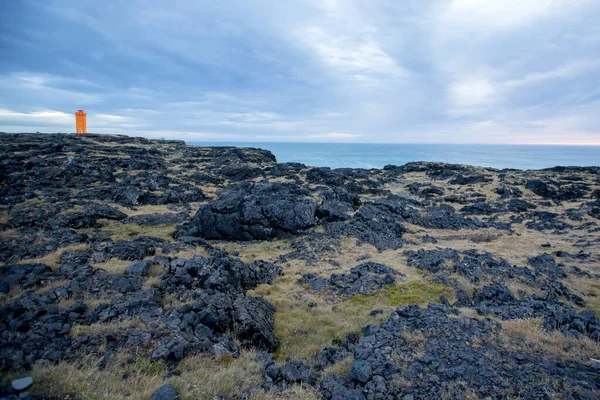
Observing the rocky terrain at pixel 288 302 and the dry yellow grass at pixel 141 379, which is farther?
the rocky terrain at pixel 288 302

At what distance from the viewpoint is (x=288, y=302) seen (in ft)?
48.0

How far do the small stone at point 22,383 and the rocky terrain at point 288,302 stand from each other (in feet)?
0.08

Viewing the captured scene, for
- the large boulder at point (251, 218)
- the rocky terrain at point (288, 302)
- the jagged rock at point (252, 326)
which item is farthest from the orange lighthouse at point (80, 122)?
the jagged rock at point (252, 326)

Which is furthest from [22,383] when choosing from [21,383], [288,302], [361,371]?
[288,302]

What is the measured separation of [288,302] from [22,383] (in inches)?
430

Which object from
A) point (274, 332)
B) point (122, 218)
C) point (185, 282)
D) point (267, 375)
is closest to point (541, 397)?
point (267, 375)

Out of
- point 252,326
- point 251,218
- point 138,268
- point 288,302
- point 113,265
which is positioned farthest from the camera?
point 251,218

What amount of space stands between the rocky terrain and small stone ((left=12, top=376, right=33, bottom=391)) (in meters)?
0.02

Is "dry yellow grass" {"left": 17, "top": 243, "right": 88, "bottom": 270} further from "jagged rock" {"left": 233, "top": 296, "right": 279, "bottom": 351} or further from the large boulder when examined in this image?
the large boulder

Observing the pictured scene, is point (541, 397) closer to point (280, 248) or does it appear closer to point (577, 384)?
point (577, 384)

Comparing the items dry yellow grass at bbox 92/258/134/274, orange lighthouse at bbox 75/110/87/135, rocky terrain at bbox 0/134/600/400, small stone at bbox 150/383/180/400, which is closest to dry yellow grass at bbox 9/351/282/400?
rocky terrain at bbox 0/134/600/400

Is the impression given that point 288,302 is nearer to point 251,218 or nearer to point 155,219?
point 251,218

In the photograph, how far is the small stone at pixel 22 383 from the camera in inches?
186

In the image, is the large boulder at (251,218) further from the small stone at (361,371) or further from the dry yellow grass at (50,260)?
the small stone at (361,371)
